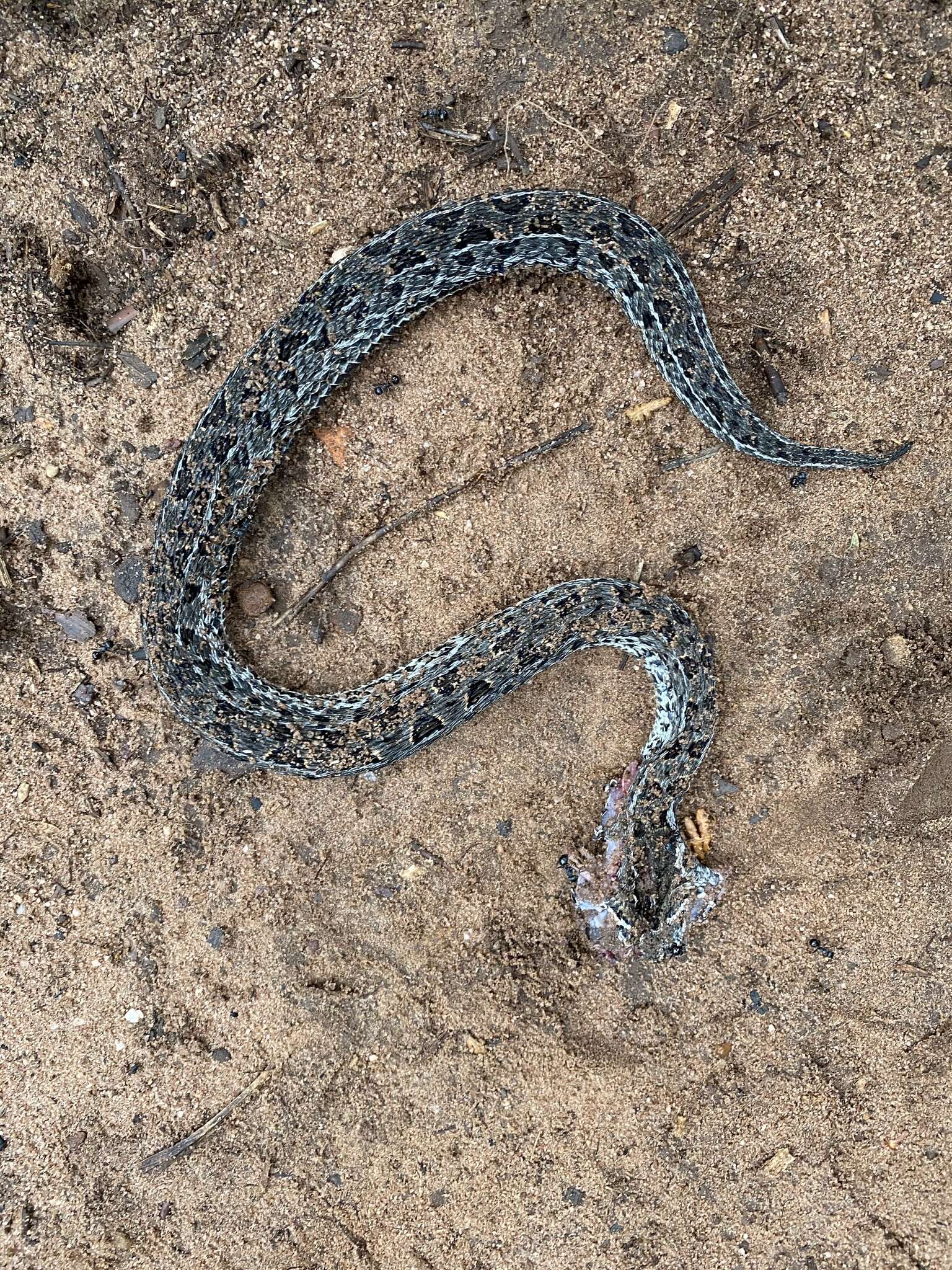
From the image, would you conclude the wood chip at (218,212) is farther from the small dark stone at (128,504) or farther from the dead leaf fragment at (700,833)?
the dead leaf fragment at (700,833)

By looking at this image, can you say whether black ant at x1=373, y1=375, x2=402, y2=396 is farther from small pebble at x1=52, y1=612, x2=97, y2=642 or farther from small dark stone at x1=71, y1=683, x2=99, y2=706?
small dark stone at x1=71, y1=683, x2=99, y2=706

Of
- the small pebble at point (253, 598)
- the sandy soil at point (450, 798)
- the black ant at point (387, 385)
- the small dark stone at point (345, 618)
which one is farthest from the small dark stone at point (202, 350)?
the small dark stone at point (345, 618)

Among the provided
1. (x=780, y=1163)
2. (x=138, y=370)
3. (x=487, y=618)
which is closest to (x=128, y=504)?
(x=138, y=370)

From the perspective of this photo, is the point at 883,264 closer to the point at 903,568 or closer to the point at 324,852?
the point at 903,568

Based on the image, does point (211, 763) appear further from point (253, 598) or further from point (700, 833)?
point (700, 833)

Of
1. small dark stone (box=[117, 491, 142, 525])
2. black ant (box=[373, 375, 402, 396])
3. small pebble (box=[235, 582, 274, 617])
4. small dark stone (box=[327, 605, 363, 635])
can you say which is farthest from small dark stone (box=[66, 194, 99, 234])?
small dark stone (box=[327, 605, 363, 635])

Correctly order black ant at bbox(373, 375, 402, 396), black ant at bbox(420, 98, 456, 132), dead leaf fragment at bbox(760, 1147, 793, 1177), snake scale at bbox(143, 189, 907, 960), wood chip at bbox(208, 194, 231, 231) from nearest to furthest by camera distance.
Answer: snake scale at bbox(143, 189, 907, 960), black ant at bbox(420, 98, 456, 132), wood chip at bbox(208, 194, 231, 231), black ant at bbox(373, 375, 402, 396), dead leaf fragment at bbox(760, 1147, 793, 1177)
